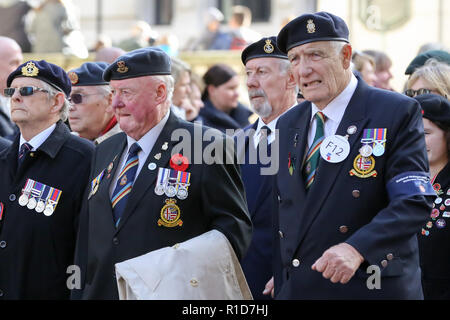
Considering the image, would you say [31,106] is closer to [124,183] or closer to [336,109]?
[124,183]

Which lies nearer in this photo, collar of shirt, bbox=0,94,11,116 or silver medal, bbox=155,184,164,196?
silver medal, bbox=155,184,164,196

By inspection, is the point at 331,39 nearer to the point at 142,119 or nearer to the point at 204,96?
the point at 142,119

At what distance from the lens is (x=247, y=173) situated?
266 inches

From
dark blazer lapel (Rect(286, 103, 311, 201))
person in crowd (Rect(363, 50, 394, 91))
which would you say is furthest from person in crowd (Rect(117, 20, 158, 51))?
dark blazer lapel (Rect(286, 103, 311, 201))

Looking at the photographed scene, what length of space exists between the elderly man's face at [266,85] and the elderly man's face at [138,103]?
4.75 feet

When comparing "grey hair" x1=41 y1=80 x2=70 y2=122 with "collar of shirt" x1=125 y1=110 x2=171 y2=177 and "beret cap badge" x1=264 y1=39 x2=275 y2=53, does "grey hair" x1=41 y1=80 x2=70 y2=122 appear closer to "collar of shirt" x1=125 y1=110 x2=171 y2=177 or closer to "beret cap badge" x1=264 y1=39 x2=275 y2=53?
"collar of shirt" x1=125 y1=110 x2=171 y2=177

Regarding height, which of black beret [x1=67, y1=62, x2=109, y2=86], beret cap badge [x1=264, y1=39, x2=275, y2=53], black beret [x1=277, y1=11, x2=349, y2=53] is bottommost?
black beret [x1=67, y1=62, x2=109, y2=86]

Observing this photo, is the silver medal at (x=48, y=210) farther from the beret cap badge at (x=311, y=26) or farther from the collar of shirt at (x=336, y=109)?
the beret cap badge at (x=311, y=26)

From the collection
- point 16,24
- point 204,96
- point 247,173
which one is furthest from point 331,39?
point 16,24

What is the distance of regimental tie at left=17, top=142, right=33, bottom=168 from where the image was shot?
6320 millimetres

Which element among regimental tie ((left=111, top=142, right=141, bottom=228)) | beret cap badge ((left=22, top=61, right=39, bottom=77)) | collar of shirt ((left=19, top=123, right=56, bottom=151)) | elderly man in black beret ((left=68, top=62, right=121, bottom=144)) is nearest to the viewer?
regimental tie ((left=111, top=142, right=141, bottom=228))

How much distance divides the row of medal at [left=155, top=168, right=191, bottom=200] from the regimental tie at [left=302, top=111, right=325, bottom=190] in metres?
0.77

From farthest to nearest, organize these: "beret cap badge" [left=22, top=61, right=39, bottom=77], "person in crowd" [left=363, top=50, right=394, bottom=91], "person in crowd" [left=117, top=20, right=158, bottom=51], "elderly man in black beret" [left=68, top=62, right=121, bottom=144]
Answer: "person in crowd" [left=117, top=20, right=158, bottom=51] → "person in crowd" [left=363, top=50, right=394, bottom=91] → "elderly man in black beret" [left=68, top=62, right=121, bottom=144] → "beret cap badge" [left=22, top=61, right=39, bottom=77]

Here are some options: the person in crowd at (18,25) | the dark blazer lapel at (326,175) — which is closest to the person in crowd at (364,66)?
the dark blazer lapel at (326,175)
